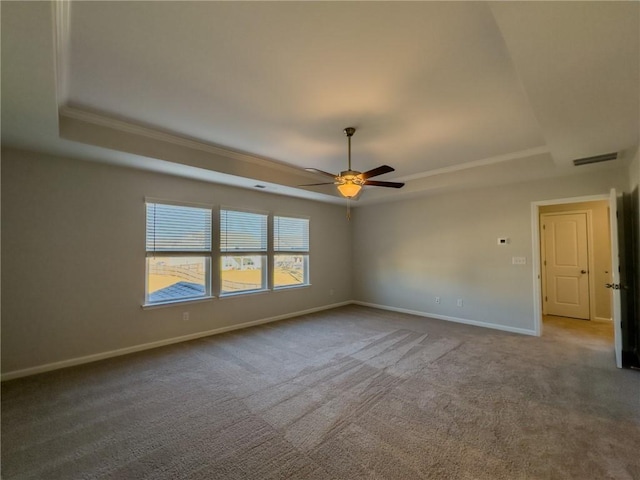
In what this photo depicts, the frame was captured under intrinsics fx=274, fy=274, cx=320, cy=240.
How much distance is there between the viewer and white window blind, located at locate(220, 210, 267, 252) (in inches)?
187

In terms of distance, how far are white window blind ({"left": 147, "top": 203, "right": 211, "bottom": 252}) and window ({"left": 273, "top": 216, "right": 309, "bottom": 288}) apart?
4.66ft

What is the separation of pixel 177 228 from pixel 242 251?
45.3 inches

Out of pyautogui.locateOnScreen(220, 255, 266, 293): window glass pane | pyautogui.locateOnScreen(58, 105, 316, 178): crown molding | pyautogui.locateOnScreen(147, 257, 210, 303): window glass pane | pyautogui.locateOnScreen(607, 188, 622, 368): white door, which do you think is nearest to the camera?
pyautogui.locateOnScreen(58, 105, 316, 178): crown molding

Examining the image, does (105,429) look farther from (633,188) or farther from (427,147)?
(633,188)

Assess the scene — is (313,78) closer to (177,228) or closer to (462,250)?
(177,228)

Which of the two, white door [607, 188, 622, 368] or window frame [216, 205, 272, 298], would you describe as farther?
window frame [216, 205, 272, 298]

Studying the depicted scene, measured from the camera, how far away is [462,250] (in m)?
5.25

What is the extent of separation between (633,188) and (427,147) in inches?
101

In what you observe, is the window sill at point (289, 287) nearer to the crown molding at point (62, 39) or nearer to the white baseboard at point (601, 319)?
the crown molding at point (62, 39)

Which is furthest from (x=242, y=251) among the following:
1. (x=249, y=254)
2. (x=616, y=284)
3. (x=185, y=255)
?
(x=616, y=284)

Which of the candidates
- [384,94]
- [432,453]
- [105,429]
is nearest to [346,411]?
[432,453]

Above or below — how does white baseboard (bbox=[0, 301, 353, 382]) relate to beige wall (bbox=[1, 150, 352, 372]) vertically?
below

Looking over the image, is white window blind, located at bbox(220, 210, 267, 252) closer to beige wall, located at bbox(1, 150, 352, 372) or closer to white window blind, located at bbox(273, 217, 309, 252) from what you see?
white window blind, located at bbox(273, 217, 309, 252)

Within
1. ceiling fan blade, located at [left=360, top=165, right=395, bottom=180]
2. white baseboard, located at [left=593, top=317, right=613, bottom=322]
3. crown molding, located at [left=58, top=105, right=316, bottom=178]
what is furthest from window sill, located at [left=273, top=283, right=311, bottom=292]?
white baseboard, located at [left=593, top=317, right=613, bottom=322]
